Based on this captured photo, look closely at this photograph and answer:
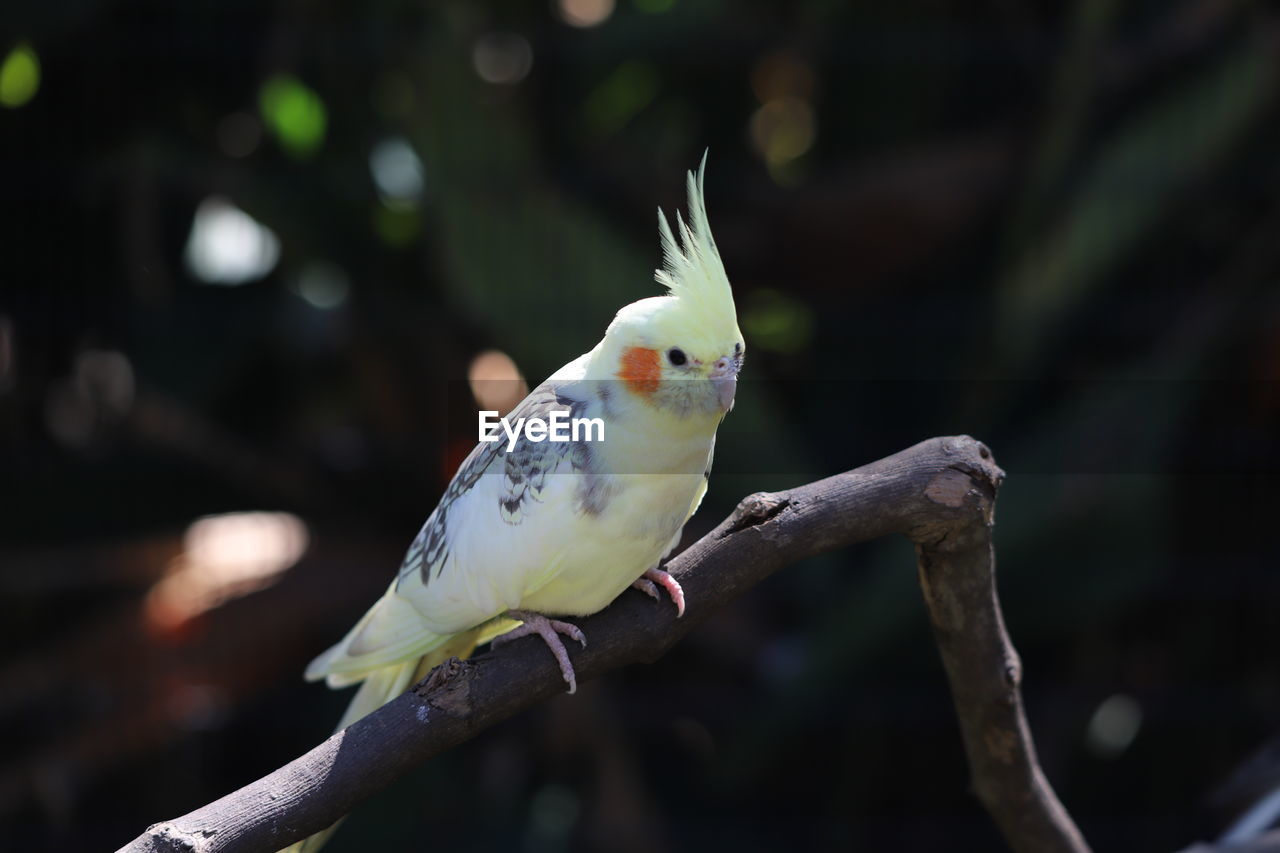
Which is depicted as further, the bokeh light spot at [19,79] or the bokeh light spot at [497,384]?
the bokeh light spot at [19,79]

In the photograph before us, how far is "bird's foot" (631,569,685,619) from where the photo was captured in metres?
0.95

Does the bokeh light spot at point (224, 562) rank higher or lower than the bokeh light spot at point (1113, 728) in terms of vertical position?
higher

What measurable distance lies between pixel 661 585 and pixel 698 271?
0.27 metres

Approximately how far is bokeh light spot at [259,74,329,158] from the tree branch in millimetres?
1511

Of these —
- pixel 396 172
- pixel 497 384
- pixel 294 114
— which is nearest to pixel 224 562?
pixel 497 384

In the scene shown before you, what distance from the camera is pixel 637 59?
6.84 ft

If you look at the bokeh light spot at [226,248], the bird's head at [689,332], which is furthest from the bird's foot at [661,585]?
the bokeh light spot at [226,248]

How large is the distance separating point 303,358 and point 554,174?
0.57m

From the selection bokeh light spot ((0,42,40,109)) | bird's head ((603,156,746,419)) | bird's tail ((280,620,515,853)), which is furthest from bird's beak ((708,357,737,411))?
bokeh light spot ((0,42,40,109))

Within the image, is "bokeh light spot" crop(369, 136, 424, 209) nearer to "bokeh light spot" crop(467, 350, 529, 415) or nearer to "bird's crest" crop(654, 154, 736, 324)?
"bokeh light spot" crop(467, 350, 529, 415)

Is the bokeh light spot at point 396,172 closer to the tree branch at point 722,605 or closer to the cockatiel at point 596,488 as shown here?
the cockatiel at point 596,488

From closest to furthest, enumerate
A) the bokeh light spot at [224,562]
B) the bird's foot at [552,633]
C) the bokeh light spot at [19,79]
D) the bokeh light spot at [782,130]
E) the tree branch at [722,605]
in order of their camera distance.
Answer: the tree branch at [722,605], the bird's foot at [552,633], the bokeh light spot at [224,562], the bokeh light spot at [19,79], the bokeh light spot at [782,130]

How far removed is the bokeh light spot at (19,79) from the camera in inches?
81.5

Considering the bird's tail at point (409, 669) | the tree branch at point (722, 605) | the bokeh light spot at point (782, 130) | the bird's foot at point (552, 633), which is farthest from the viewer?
the bokeh light spot at point (782, 130)
